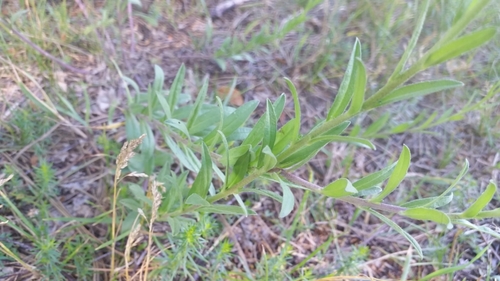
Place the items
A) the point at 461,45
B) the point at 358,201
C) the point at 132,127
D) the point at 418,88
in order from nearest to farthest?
the point at 461,45
the point at 418,88
the point at 358,201
the point at 132,127

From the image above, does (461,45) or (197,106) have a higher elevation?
(461,45)

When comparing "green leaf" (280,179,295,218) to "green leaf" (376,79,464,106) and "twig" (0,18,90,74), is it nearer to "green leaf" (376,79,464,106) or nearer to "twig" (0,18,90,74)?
"green leaf" (376,79,464,106)

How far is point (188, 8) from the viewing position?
239cm

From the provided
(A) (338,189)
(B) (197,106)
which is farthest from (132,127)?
(A) (338,189)

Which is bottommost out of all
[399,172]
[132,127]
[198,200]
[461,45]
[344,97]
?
[132,127]

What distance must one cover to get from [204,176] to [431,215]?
561 mm

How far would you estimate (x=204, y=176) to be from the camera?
1139 millimetres

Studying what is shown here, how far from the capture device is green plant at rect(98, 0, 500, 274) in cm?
77

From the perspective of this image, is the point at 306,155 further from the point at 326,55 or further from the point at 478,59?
the point at 478,59

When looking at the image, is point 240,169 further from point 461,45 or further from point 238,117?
point 461,45

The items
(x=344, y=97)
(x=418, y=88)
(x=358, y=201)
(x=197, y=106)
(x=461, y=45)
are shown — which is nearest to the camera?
(x=461, y=45)

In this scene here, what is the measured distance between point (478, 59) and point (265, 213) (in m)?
1.43

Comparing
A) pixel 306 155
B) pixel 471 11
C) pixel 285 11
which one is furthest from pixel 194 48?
pixel 471 11

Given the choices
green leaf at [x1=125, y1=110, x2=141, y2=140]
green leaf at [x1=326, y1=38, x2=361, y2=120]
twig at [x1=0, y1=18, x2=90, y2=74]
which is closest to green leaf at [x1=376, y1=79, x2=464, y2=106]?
green leaf at [x1=326, y1=38, x2=361, y2=120]
